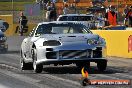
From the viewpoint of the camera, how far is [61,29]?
13609mm

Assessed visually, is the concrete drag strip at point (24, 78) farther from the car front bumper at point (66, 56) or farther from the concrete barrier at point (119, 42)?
the concrete barrier at point (119, 42)

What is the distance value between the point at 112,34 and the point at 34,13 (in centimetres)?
1629

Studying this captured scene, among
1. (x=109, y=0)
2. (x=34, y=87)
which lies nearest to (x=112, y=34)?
(x=34, y=87)

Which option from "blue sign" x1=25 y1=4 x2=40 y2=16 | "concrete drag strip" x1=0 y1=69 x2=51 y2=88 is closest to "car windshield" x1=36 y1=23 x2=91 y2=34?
"concrete drag strip" x1=0 y1=69 x2=51 y2=88

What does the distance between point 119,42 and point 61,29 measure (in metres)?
6.03

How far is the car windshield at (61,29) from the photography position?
44.5ft

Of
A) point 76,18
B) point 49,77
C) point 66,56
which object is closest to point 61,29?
point 66,56

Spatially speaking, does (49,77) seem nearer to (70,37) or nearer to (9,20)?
(70,37)

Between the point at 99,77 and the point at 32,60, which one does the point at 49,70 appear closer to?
the point at 32,60

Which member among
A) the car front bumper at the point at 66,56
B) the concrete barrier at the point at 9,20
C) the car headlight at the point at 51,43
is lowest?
the concrete barrier at the point at 9,20

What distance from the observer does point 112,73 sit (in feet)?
41.4

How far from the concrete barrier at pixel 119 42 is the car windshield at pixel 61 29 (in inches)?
193

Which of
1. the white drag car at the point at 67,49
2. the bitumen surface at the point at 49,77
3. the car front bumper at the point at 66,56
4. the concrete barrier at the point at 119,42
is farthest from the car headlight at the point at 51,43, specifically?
the concrete barrier at the point at 119,42

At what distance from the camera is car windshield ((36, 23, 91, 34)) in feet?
44.5
